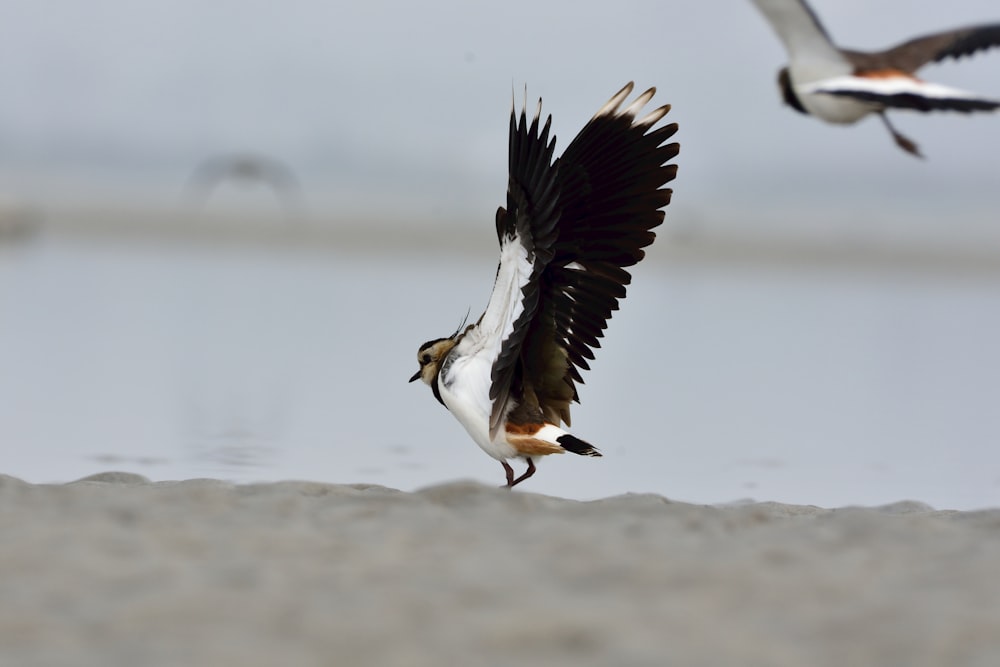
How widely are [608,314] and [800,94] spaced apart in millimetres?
4176

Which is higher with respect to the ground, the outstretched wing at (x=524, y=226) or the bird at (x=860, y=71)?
the bird at (x=860, y=71)

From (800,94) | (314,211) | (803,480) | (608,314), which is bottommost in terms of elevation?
(803,480)

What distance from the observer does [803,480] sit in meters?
8.27

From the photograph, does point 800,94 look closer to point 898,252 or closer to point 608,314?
point 608,314

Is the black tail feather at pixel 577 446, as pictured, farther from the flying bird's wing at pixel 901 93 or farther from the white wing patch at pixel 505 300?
the flying bird's wing at pixel 901 93

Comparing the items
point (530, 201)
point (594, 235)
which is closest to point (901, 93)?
point (594, 235)

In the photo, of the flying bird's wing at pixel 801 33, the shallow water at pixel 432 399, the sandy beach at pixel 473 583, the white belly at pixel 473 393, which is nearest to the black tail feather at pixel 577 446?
the white belly at pixel 473 393

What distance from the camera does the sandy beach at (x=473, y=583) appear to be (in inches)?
140

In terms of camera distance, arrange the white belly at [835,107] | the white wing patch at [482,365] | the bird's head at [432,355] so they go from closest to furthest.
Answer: the white wing patch at [482,365]
the bird's head at [432,355]
the white belly at [835,107]

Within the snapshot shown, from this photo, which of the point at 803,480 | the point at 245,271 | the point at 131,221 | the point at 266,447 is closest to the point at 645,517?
the point at 803,480

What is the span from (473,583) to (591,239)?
263cm

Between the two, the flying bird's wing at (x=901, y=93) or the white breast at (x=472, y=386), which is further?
the flying bird's wing at (x=901, y=93)

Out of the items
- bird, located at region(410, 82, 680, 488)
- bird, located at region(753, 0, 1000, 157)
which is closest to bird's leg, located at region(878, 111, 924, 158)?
bird, located at region(753, 0, 1000, 157)

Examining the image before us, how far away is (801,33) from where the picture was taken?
1016 cm
